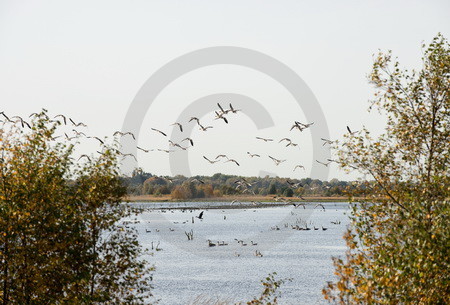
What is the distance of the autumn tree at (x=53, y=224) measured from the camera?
2155 centimetres

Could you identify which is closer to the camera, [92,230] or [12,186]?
[12,186]

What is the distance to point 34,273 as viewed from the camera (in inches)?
854

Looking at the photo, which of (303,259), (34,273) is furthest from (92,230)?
(303,259)

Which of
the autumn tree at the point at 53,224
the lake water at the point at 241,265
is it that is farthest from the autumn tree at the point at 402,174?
the lake water at the point at 241,265

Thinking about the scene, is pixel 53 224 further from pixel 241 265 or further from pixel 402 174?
pixel 241 265

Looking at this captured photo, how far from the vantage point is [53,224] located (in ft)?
72.7

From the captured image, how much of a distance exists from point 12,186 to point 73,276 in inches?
167

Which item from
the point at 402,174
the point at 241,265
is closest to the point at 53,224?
the point at 402,174

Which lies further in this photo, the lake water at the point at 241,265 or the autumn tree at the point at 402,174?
the lake water at the point at 241,265

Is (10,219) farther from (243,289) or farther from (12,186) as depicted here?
(243,289)

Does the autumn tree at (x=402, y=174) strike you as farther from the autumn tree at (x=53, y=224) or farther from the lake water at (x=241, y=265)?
the lake water at (x=241, y=265)

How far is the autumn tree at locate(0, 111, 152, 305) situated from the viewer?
70.7 ft

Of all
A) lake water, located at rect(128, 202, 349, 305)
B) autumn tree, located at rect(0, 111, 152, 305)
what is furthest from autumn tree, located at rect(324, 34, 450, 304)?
lake water, located at rect(128, 202, 349, 305)

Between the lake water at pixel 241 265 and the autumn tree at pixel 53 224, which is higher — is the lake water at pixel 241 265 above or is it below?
below
